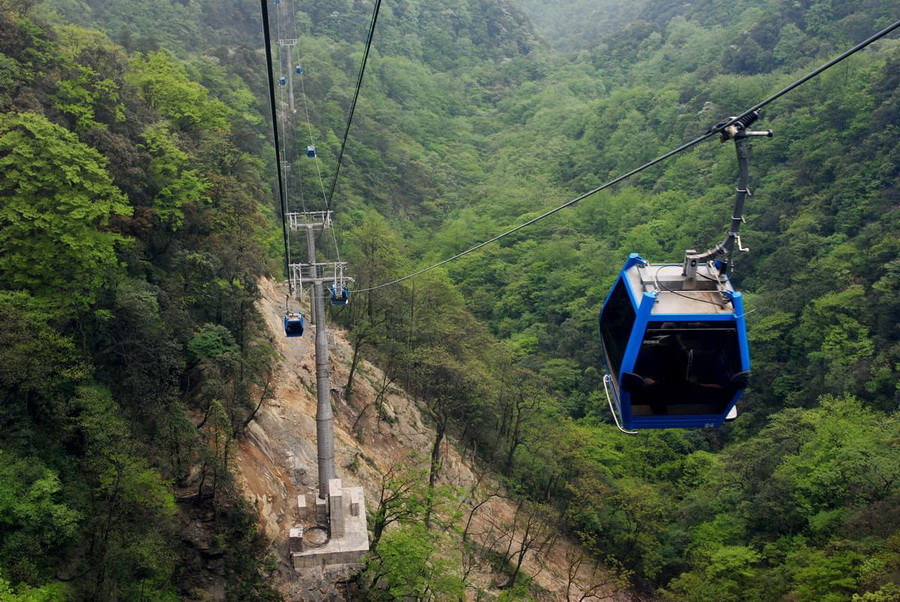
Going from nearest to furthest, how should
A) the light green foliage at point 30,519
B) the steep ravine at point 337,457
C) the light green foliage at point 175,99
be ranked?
the light green foliage at point 30,519 < the steep ravine at point 337,457 < the light green foliage at point 175,99

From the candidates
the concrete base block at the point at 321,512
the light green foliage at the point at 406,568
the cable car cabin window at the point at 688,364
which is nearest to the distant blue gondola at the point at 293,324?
the concrete base block at the point at 321,512

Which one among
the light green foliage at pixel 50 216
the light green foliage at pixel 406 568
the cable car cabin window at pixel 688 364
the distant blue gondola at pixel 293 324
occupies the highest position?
the light green foliage at pixel 50 216

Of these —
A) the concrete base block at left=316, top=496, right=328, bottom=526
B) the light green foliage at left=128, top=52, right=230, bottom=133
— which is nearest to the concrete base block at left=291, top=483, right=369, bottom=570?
the concrete base block at left=316, top=496, right=328, bottom=526

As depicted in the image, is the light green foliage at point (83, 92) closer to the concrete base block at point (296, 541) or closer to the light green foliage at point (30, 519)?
the light green foliage at point (30, 519)

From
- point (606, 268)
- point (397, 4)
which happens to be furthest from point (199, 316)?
point (397, 4)

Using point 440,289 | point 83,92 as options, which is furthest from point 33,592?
point 440,289

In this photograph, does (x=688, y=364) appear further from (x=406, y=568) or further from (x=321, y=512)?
(x=406, y=568)

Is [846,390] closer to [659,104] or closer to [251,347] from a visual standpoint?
[251,347]

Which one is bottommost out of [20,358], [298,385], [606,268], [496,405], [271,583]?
[271,583]
